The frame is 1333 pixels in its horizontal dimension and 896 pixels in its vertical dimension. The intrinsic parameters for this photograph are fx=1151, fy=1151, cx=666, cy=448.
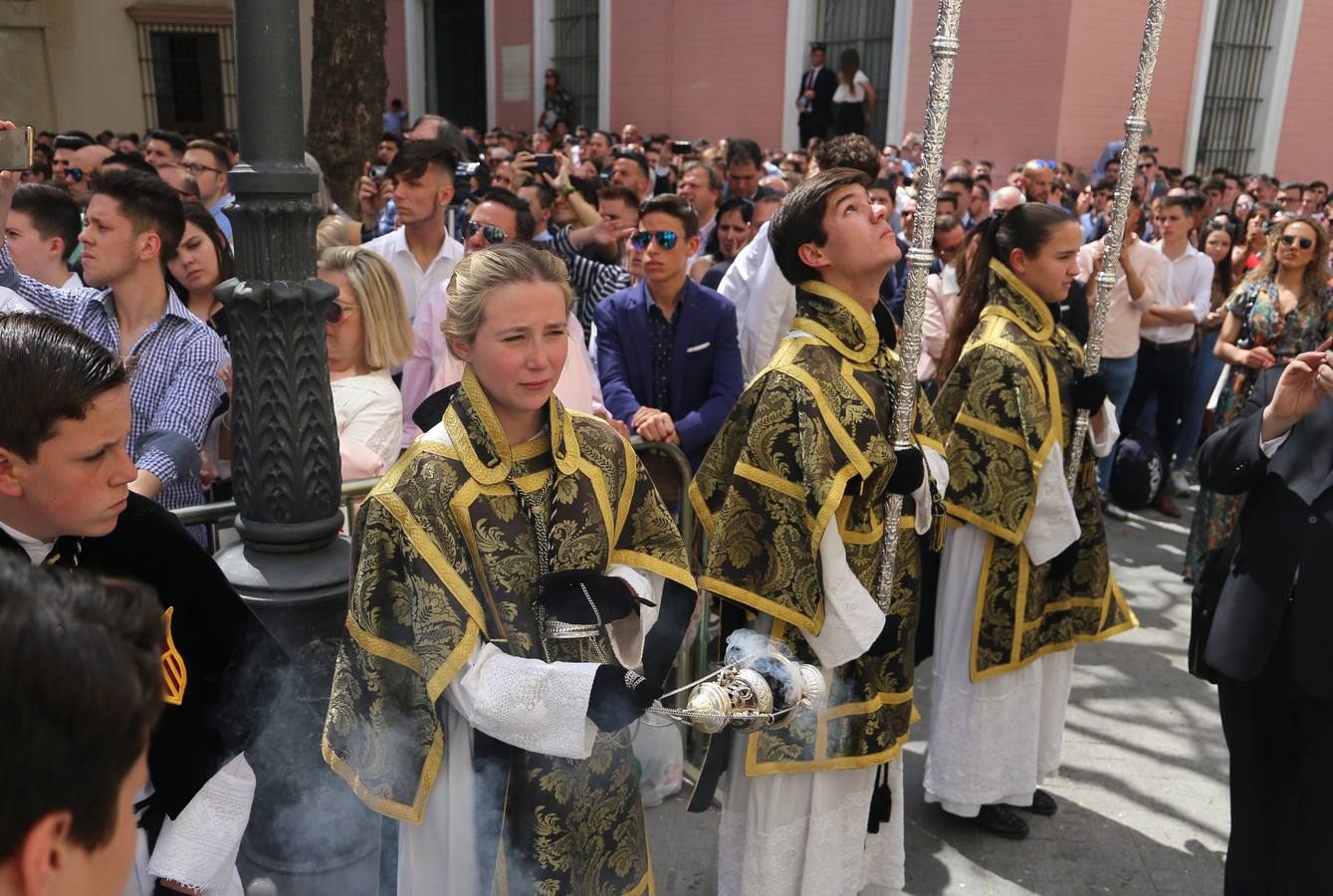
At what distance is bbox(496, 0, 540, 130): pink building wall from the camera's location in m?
20.2

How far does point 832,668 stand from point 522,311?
54.6 inches

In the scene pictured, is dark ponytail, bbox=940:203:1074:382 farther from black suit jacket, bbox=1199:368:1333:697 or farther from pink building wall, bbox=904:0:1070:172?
pink building wall, bbox=904:0:1070:172

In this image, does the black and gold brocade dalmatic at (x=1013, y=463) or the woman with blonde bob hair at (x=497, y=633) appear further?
the black and gold brocade dalmatic at (x=1013, y=463)

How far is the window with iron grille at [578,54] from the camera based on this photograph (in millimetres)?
19266

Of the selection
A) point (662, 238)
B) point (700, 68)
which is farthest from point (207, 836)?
point (700, 68)

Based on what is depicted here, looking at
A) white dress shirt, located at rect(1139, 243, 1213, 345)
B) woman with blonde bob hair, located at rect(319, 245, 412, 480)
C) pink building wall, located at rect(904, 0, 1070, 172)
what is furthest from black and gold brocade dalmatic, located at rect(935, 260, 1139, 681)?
pink building wall, located at rect(904, 0, 1070, 172)

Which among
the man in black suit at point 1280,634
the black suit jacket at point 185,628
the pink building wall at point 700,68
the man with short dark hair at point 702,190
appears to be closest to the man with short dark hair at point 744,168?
the man with short dark hair at point 702,190

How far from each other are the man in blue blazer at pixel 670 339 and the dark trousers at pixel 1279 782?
2.16 m

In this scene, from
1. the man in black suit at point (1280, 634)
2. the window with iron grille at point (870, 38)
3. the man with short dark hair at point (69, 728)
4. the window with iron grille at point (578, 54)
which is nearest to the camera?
the man with short dark hair at point (69, 728)

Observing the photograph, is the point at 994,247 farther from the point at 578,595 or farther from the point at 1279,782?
the point at 578,595

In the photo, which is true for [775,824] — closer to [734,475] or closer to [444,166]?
[734,475]

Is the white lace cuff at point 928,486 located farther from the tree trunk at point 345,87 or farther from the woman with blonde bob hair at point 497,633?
the tree trunk at point 345,87

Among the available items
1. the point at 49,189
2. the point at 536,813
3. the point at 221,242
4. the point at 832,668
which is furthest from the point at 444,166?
the point at 536,813

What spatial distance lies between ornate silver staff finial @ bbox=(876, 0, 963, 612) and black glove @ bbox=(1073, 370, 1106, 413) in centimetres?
94
